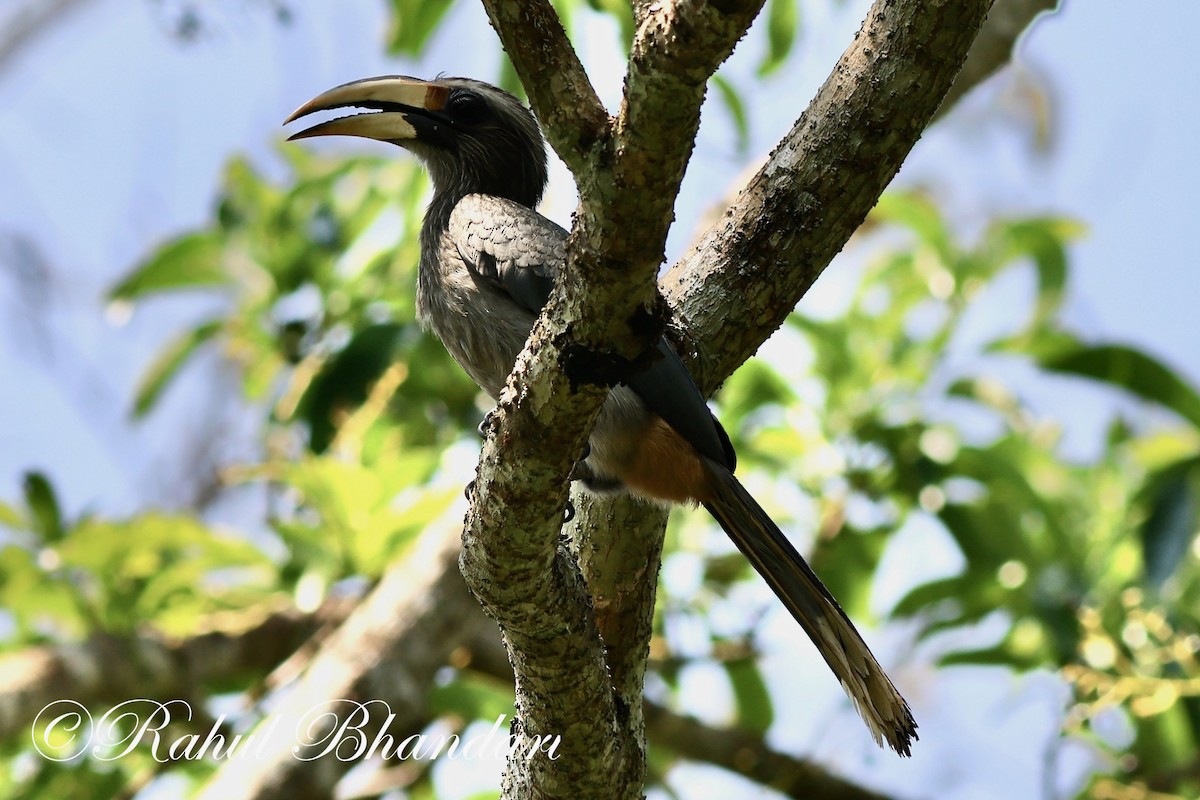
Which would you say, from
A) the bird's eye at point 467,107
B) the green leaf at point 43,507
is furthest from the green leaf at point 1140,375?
the green leaf at point 43,507

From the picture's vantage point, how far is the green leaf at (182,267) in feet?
16.6

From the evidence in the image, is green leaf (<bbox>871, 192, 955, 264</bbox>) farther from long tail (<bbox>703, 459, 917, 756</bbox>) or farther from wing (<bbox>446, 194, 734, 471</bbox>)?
long tail (<bbox>703, 459, 917, 756</bbox>)

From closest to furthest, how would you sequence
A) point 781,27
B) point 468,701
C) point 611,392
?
point 611,392 < point 781,27 < point 468,701

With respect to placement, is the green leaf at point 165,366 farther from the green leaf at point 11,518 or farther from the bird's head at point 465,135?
the bird's head at point 465,135

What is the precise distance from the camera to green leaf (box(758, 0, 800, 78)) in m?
4.17

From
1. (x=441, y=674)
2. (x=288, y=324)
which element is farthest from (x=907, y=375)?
(x=288, y=324)

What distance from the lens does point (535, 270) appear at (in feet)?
10.2

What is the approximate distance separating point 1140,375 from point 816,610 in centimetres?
193

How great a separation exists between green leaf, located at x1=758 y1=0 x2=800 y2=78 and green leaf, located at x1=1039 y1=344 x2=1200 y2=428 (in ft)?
4.79

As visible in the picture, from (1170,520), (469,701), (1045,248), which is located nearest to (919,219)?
(1045,248)

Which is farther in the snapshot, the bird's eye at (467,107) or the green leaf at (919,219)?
the green leaf at (919,219)

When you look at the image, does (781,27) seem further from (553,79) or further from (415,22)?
(553,79)

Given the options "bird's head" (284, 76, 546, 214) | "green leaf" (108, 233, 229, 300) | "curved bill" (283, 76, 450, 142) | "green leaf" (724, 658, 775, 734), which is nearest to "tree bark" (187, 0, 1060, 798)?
"curved bill" (283, 76, 450, 142)

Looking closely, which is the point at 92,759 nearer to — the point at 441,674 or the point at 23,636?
the point at 23,636
